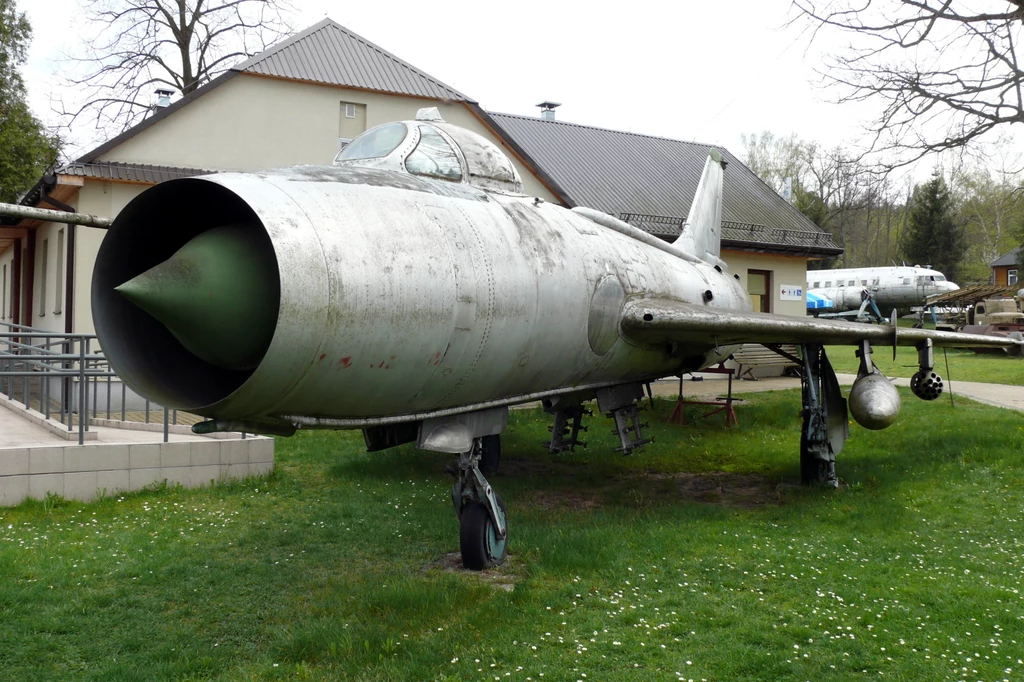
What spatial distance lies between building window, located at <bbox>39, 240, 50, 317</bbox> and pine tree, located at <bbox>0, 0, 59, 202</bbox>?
38.3 feet

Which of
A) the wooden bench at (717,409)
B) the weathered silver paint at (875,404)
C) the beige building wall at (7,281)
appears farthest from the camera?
the beige building wall at (7,281)

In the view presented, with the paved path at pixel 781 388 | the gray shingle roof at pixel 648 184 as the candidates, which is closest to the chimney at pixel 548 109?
the gray shingle roof at pixel 648 184

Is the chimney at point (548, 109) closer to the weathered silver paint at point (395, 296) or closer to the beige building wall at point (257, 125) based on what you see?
the beige building wall at point (257, 125)

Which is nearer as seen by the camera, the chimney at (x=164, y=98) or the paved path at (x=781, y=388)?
the paved path at (x=781, y=388)

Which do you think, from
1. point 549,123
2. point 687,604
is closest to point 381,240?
point 687,604

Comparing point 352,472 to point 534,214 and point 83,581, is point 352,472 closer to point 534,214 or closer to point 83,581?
point 83,581

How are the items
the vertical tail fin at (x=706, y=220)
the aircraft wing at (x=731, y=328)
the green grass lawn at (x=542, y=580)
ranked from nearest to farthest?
1. the green grass lawn at (x=542, y=580)
2. the aircraft wing at (x=731, y=328)
3. the vertical tail fin at (x=706, y=220)

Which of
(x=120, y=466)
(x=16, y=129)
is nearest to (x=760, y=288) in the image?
(x=120, y=466)

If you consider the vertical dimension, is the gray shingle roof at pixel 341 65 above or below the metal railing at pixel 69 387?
above

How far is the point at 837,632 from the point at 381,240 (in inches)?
138

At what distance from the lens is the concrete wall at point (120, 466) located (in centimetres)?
774

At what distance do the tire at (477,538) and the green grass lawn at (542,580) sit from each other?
0.38 ft

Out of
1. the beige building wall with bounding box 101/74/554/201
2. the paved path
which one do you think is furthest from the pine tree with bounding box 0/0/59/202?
the paved path

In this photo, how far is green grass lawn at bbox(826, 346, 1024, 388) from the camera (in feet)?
66.6
